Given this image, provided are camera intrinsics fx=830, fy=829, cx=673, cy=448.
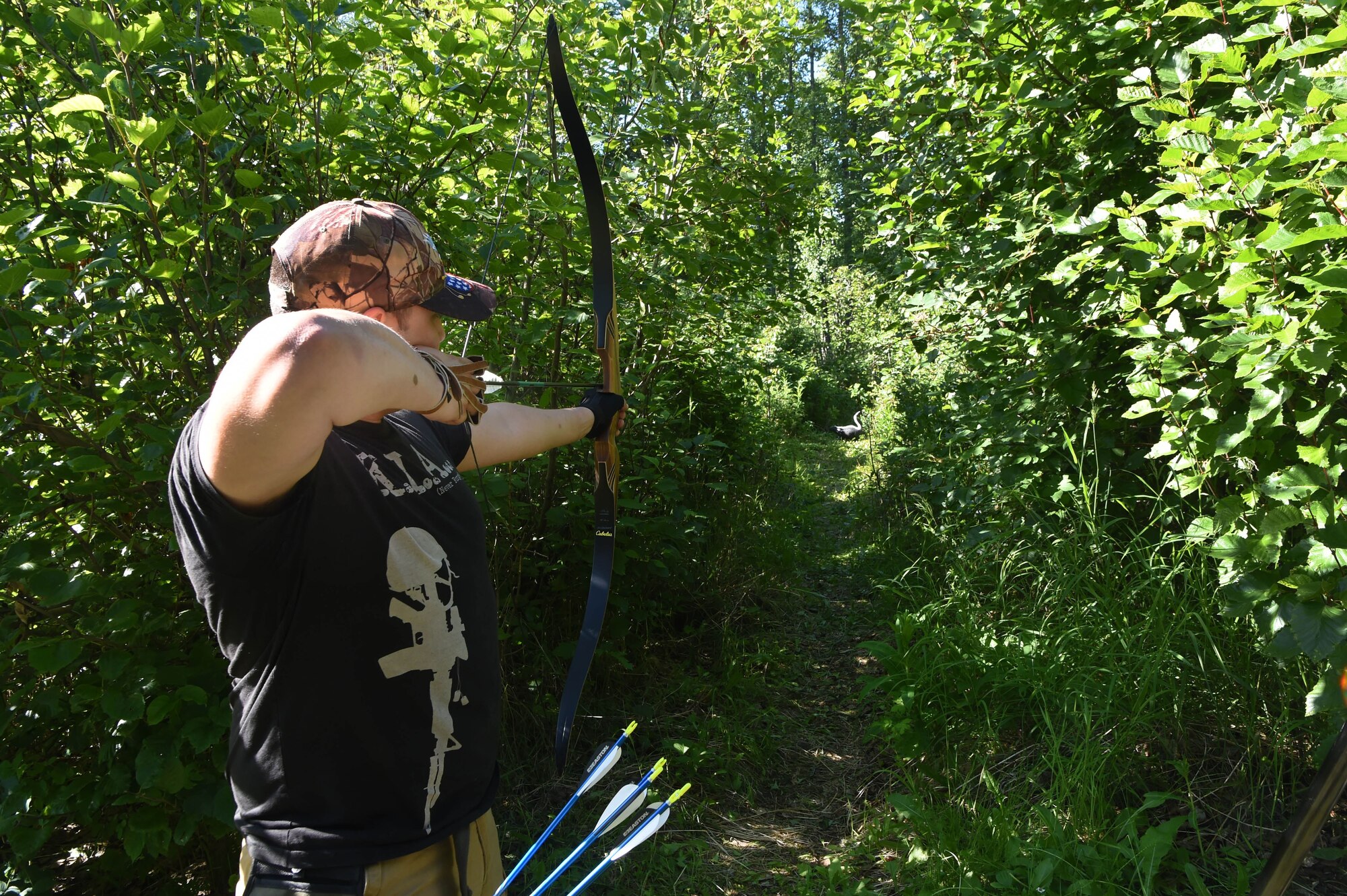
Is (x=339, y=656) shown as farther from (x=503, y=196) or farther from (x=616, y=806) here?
(x=503, y=196)

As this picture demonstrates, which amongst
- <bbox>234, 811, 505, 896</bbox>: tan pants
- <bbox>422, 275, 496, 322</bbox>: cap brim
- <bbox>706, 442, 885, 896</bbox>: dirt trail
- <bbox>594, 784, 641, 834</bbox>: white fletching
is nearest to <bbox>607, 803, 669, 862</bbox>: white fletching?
<bbox>594, 784, 641, 834</bbox>: white fletching

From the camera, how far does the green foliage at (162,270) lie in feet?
5.77

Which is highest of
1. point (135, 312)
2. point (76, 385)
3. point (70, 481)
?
point (135, 312)

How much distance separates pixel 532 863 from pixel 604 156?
2.53 meters

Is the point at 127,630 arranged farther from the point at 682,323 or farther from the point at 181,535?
the point at 682,323

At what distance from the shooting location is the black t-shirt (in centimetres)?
110

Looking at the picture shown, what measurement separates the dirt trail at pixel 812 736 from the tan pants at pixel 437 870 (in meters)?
1.23

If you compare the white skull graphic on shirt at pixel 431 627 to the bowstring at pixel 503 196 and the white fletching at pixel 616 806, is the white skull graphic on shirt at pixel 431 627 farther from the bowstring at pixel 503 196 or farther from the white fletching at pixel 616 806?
the bowstring at pixel 503 196

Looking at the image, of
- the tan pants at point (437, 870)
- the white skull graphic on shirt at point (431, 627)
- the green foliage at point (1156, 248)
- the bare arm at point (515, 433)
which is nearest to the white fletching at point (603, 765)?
the tan pants at point (437, 870)

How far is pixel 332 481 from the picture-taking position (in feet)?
3.73

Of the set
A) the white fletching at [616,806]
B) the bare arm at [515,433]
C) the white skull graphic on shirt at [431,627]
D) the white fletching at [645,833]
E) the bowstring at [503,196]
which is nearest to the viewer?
the white skull graphic on shirt at [431,627]

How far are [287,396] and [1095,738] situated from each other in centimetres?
224

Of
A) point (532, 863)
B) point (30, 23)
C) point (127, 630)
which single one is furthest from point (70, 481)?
point (532, 863)

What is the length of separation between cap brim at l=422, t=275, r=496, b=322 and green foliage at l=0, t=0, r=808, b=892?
2.30 ft
